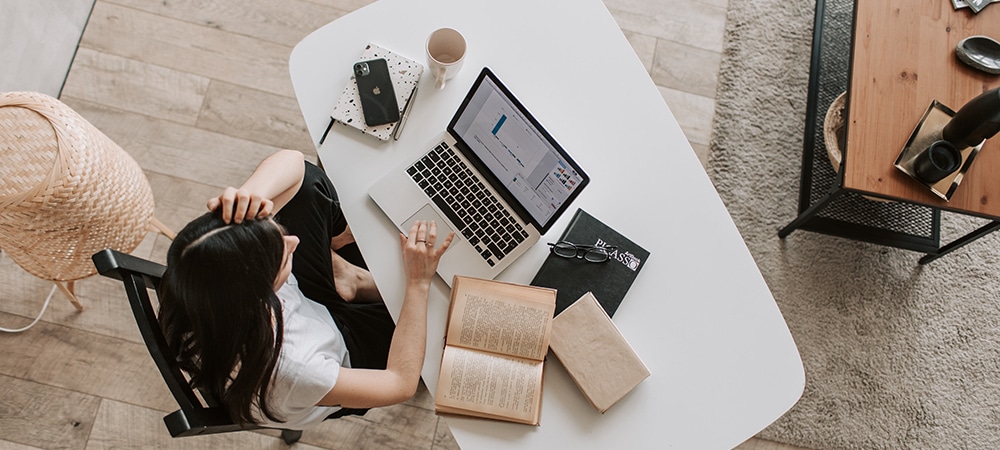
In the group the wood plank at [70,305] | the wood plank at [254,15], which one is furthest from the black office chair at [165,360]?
Result: the wood plank at [254,15]

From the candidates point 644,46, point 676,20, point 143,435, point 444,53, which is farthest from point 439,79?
point 143,435

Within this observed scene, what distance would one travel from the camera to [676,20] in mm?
2115

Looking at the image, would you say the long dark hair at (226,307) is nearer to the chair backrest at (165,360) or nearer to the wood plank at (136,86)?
the chair backrest at (165,360)

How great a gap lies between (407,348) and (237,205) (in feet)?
1.23

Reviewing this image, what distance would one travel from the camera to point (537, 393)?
1095 millimetres

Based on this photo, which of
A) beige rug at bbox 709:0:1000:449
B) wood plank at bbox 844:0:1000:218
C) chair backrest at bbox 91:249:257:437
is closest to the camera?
chair backrest at bbox 91:249:257:437

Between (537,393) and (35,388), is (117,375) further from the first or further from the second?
(537,393)

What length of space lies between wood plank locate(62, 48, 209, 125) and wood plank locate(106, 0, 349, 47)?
0.19 meters

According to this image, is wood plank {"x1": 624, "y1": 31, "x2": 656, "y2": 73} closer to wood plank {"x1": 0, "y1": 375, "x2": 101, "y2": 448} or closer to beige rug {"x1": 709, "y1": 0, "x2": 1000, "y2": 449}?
beige rug {"x1": 709, "y1": 0, "x2": 1000, "y2": 449}

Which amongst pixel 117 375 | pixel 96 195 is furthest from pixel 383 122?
pixel 117 375

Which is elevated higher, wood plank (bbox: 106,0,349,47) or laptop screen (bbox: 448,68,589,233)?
laptop screen (bbox: 448,68,589,233)

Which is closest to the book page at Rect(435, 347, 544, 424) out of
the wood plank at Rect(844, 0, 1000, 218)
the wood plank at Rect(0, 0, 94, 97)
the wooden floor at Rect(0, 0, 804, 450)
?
the wooden floor at Rect(0, 0, 804, 450)

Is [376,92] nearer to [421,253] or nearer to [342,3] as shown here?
[421,253]

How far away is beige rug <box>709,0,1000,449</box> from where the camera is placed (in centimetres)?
186
